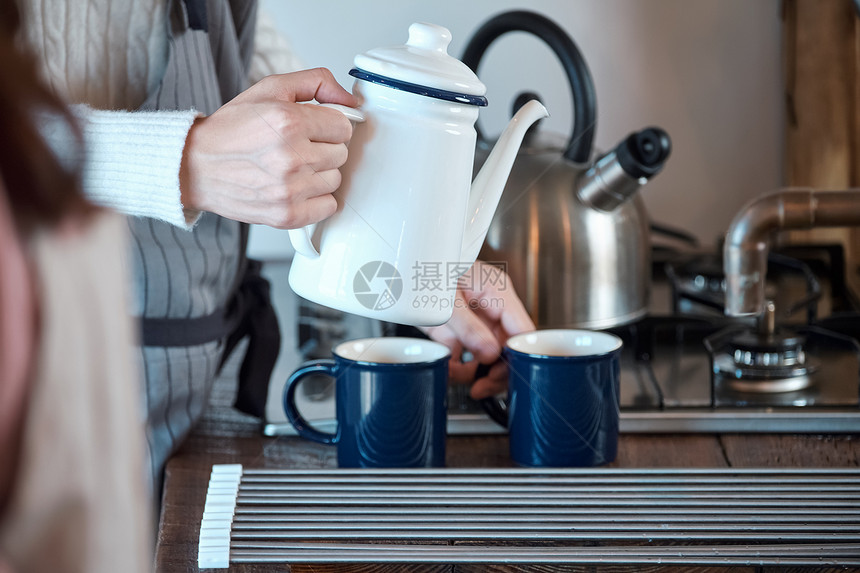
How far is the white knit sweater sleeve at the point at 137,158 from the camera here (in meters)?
0.42

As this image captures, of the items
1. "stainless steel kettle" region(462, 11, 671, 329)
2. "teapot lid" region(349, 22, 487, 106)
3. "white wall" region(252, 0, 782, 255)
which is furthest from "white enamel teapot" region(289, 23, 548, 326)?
"white wall" region(252, 0, 782, 255)

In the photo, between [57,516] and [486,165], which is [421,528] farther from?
[57,516]

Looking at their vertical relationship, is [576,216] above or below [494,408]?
→ above

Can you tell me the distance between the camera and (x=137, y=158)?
42cm

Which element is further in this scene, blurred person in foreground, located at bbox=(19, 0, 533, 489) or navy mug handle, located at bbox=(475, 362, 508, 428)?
navy mug handle, located at bbox=(475, 362, 508, 428)

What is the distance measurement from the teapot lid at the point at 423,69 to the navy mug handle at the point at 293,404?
0.26m

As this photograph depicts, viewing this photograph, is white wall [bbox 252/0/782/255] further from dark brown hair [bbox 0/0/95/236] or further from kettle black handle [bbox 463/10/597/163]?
dark brown hair [bbox 0/0/95/236]

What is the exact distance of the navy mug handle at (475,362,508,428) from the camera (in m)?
0.64

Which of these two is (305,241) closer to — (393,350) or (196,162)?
(196,162)

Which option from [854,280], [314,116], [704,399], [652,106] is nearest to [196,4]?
[314,116]

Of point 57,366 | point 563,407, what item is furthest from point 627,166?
point 57,366

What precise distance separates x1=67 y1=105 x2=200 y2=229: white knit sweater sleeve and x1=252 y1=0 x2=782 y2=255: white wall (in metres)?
0.69

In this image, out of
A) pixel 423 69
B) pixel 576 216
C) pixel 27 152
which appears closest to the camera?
pixel 27 152

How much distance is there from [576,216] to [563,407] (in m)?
0.17
